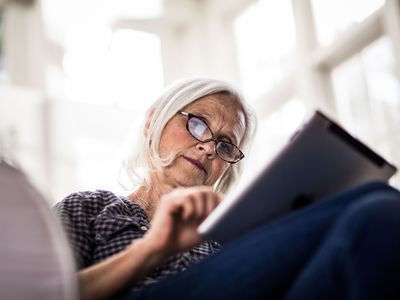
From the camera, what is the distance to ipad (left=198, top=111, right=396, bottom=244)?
0.87 meters

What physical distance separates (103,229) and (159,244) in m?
0.35

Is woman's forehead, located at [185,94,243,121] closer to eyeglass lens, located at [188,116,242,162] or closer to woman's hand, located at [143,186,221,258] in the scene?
eyeglass lens, located at [188,116,242,162]

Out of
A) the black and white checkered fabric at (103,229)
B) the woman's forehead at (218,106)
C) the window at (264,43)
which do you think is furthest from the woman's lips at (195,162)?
the window at (264,43)

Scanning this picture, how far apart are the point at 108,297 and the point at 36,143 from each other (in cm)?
270

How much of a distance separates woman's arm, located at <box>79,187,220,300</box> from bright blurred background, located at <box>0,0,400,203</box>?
82.7 inches

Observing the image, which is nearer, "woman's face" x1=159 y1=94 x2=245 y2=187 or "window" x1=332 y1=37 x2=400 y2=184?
"woman's face" x1=159 y1=94 x2=245 y2=187

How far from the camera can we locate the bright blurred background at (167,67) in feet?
10.3

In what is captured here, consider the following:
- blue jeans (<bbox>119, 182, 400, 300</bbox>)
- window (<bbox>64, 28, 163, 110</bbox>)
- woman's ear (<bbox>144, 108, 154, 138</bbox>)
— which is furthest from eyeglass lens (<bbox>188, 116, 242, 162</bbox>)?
window (<bbox>64, 28, 163, 110</bbox>)

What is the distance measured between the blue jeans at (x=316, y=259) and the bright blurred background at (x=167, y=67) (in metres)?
2.19

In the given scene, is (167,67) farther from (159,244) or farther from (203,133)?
(159,244)

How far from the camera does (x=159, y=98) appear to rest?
1.65m

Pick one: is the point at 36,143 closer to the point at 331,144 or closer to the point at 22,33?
the point at 22,33

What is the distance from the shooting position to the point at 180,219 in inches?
34.4

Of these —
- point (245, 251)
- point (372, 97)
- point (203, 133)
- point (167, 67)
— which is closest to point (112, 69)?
point (167, 67)
